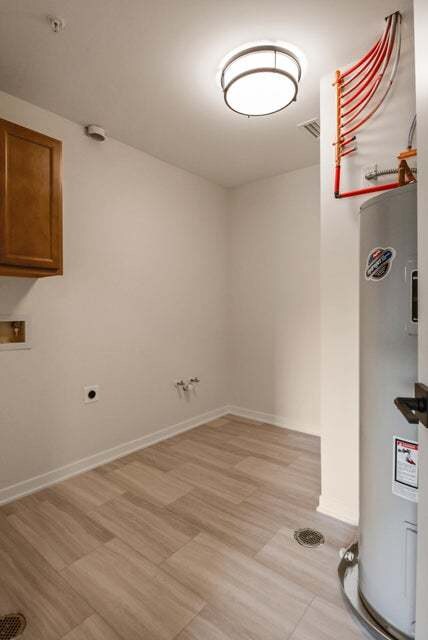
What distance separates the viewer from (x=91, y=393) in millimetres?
2441

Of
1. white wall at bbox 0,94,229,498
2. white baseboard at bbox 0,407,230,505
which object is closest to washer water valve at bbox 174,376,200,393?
white wall at bbox 0,94,229,498

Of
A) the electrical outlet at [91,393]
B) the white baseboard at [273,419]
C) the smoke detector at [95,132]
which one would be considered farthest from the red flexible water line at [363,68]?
the white baseboard at [273,419]

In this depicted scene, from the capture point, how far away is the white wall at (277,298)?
3.09 metres

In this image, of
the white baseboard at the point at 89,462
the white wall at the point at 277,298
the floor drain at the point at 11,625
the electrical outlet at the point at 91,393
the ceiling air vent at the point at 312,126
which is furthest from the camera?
the white wall at the point at 277,298

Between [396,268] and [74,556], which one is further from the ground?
[396,268]

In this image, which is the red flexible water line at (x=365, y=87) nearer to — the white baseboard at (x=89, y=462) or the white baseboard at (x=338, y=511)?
the white baseboard at (x=338, y=511)

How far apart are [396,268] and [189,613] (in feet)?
4.87

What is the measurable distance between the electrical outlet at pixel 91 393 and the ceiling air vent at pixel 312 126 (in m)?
2.45

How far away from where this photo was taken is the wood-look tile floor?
3.98 feet

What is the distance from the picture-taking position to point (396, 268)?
1.08m

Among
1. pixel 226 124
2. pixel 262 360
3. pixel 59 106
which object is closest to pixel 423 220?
pixel 226 124

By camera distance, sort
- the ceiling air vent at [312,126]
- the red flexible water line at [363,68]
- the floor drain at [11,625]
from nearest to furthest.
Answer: the floor drain at [11,625] → the red flexible water line at [363,68] → the ceiling air vent at [312,126]

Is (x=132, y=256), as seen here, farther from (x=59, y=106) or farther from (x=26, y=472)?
(x=26, y=472)

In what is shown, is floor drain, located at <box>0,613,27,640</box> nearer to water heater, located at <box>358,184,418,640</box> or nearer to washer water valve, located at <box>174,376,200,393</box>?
water heater, located at <box>358,184,418,640</box>
